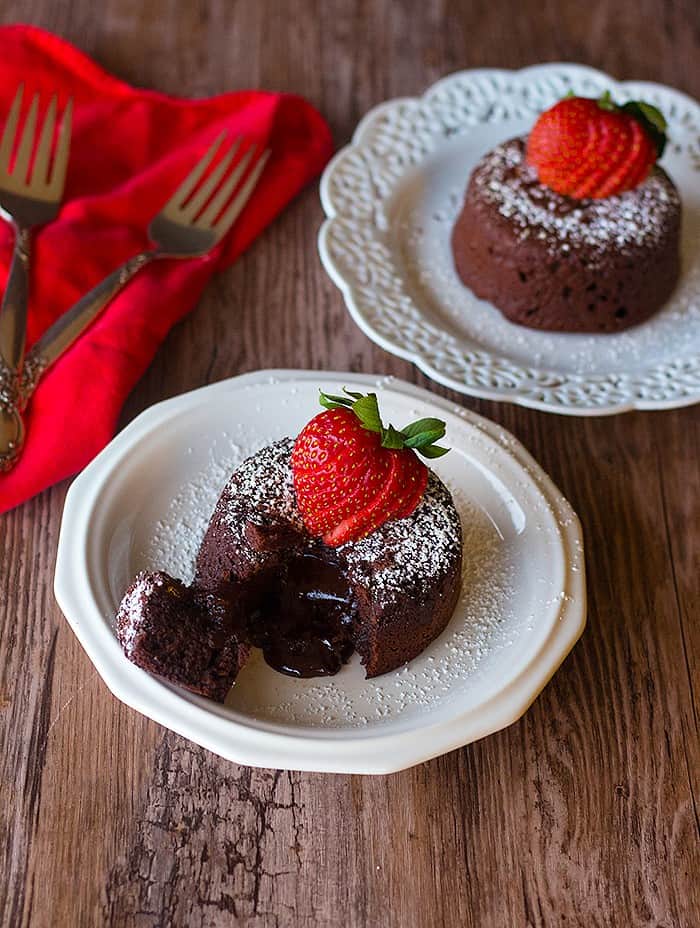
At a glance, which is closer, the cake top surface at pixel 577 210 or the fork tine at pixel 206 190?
the cake top surface at pixel 577 210

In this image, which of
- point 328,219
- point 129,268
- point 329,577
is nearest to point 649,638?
point 329,577

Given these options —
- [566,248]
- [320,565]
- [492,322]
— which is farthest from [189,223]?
[320,565]

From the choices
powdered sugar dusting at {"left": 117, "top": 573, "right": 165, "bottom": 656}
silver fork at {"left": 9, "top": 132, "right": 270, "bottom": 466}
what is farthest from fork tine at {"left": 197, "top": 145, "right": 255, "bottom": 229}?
powdered sugar dusting at {"left": 117, "top": 573, "right": 165, "bottom": 656}

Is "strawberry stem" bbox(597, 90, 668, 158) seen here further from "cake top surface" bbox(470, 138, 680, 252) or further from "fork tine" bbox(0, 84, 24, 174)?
"fork tine" bbox(0, 84, 24, 174)

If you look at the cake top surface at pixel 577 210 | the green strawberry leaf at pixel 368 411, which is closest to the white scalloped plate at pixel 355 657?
the green strawberry leaf at pixel 368 411

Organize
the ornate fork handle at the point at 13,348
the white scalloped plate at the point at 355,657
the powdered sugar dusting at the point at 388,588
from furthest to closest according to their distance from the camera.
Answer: the ornate fork handle at the point at 13,348
the powdered sugar dusting at the point at 388,588
the white scalloped plate at the point at 355,657

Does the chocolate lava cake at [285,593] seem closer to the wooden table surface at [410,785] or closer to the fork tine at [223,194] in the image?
the wooden table surface at [410,785]

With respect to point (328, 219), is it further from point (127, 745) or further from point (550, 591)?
point (127, 745)
